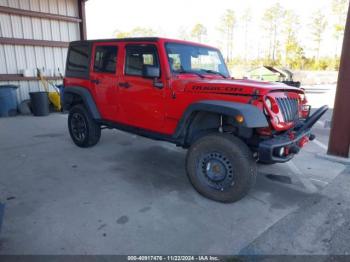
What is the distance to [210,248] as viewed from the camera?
2383mm

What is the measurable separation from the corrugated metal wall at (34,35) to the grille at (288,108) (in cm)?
922

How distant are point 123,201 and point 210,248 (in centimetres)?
127

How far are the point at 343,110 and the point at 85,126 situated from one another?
4673 mm

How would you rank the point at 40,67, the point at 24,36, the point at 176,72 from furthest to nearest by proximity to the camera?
the point at 40,67 → the point at 24,36 → the point at 176,72

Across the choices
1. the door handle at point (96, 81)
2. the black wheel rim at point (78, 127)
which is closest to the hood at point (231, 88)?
the door handle at point (96, 81)

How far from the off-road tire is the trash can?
4.26 m

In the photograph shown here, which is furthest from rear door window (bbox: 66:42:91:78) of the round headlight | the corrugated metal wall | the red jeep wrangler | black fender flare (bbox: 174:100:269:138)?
the corrugated metal wall

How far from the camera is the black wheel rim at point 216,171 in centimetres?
312

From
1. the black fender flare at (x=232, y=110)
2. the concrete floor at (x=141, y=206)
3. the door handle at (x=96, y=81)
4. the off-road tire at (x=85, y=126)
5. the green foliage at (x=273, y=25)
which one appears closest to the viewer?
the concrete floor at (x=141, y=206)

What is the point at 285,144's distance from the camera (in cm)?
292

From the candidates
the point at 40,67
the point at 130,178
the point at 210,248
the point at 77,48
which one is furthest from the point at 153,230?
the point at 40,67

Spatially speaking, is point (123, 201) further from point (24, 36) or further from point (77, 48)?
point (24, 36)

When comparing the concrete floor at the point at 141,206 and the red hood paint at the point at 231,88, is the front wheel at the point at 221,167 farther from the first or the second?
the red hood paint at the point at 231,88

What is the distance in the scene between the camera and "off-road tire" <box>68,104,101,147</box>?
503 centimetres
